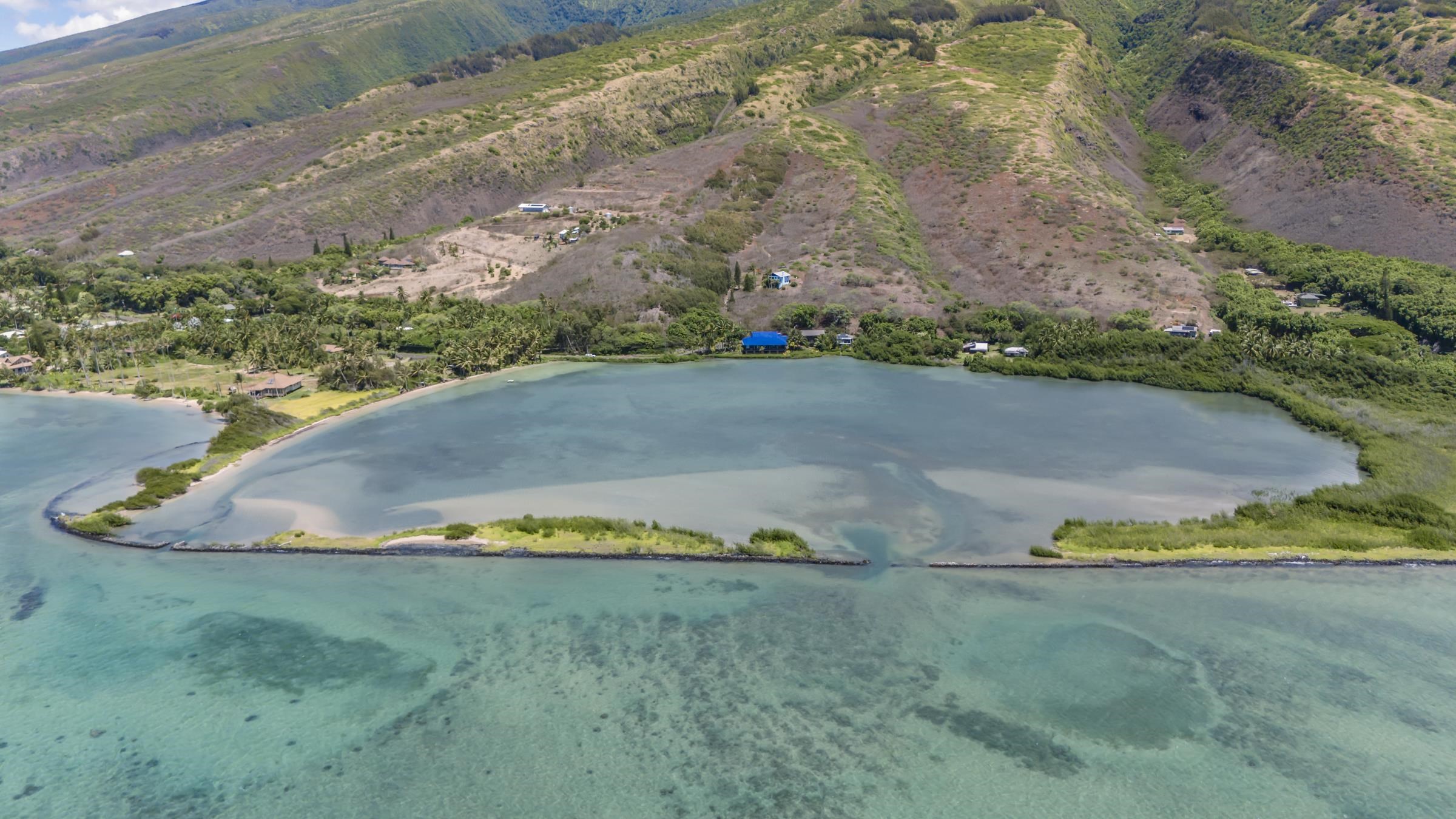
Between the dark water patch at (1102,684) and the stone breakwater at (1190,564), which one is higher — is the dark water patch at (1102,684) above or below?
above

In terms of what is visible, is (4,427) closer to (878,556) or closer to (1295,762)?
(878,556)

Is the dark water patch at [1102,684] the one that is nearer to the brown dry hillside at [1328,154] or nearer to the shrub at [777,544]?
the shrub at [777,544]

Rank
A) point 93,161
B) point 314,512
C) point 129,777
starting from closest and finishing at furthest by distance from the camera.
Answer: point 129,777
point 314,512
point 93,161

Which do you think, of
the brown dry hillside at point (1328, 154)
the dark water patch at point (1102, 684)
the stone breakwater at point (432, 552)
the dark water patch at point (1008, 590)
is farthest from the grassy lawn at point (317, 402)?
the brown dry hillside at point (1328, 154)

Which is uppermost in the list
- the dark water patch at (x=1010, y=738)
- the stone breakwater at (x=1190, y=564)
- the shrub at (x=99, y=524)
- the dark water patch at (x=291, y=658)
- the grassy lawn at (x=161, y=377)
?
the shrub at (x=99, y=524)

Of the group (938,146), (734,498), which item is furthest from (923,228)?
(734,498)

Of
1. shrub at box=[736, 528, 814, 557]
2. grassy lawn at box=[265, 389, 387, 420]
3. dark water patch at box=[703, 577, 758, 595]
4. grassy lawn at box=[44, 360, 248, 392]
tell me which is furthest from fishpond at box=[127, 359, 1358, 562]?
grassy lawn at box=[44, 360, 248, 392]

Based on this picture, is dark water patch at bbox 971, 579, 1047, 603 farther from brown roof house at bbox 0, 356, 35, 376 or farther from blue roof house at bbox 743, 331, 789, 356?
brown roof house at bbox 0, 356, 35, 376
